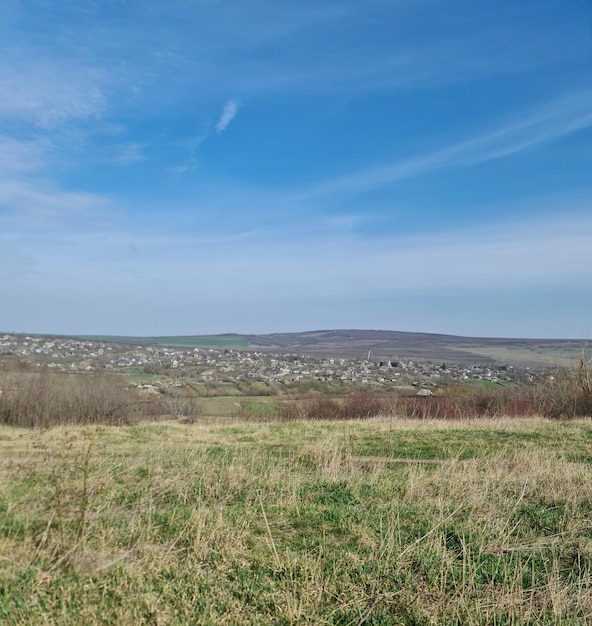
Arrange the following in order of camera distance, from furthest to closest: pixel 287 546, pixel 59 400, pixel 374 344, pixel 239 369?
1. pixel 374 344
2. pixel 239 369
3. pixel 59 400
4. pixel 287 546

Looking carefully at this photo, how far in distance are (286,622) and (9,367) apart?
31001mm

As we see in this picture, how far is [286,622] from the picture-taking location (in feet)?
12.2

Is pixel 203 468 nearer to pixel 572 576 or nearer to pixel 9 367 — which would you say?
pixel 572 576

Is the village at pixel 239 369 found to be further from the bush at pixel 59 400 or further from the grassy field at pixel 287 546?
the grassy field at pixel 287 546

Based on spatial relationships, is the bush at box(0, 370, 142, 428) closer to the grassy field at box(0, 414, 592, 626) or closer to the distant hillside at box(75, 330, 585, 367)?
the grassy field at box(0, 414, 592, 626)

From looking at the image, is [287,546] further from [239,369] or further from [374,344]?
[374,344]

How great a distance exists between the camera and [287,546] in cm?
505

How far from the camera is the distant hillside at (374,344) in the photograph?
2938 inches

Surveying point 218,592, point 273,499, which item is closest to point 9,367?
point 273,499

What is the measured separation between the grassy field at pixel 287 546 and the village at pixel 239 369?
2716cm

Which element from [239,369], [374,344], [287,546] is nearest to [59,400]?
[287,546]

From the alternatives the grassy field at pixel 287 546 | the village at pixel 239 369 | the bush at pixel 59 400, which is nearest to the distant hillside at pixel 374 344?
the village at pixel 239 369

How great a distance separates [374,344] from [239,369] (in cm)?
4039

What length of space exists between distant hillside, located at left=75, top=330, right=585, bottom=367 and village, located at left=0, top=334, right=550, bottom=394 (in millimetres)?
14565
